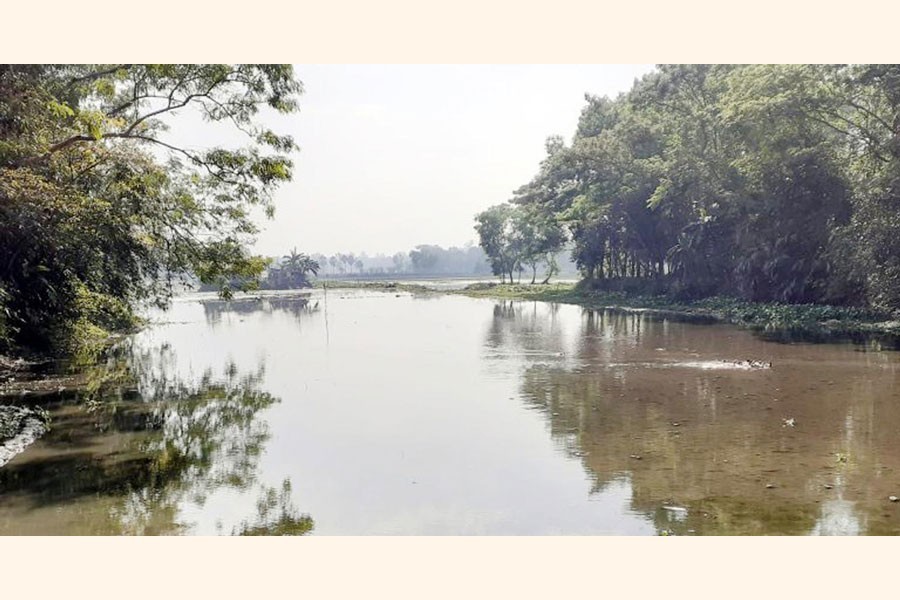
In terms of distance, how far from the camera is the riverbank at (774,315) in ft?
87.8

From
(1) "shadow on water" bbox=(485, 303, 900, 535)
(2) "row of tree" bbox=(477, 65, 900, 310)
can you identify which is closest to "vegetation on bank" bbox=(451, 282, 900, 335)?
(2) "row of tree" bbox=(477, 65, 900, 310)

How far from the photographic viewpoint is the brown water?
819cm

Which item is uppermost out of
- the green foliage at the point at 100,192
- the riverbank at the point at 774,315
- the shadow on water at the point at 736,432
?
the green foliage at the point at 100,192

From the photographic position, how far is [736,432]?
459 inches

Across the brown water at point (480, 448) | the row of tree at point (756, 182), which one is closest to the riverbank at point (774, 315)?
the row of tree at point (756, 182)

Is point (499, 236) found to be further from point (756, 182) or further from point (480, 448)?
point (480, 448)

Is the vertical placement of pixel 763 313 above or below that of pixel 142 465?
above

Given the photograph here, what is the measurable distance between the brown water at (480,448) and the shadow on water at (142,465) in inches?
1.7

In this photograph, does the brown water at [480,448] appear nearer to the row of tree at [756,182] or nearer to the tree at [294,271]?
the row of tree at [756,182]

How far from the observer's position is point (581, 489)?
905 centimetres

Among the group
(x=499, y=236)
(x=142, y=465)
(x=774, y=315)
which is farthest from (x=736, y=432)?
(x=499, y=236)

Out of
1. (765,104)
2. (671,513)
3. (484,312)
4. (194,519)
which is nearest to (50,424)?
Result: (194,519)

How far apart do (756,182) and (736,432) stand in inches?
1054

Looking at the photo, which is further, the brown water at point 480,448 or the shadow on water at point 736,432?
the brown water at point 480,448
